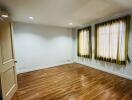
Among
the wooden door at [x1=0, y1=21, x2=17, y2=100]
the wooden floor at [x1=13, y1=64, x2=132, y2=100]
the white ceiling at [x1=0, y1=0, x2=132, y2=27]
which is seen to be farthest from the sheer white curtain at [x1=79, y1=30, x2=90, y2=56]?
the wooden door at [x1=0, y1=21, x2=17, y2=100]

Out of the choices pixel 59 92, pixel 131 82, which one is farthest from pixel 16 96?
pixel 131 82

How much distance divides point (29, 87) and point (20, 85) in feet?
1.21

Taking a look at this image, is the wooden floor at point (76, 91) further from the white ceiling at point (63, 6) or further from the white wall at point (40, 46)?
the white ceiling at point (63, 6)

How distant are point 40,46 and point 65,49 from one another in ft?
5.25

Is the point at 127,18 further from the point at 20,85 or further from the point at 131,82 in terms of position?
the point at 20,85

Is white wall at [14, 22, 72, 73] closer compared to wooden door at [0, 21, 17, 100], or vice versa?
wooden door at [0, 21, 17, 100]

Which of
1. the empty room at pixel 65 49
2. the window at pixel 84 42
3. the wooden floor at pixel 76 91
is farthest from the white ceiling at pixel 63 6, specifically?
the wooden floor at pixel 76 91

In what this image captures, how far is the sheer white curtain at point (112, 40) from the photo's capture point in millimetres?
3195

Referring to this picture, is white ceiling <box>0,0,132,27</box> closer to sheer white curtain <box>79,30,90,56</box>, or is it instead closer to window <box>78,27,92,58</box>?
window <box>78,27,92,58</box>

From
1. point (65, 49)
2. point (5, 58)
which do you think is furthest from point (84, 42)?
point (5, 58)

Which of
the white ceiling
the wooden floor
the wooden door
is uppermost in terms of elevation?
the white ceiling

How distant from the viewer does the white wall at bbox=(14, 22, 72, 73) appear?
13.3ft

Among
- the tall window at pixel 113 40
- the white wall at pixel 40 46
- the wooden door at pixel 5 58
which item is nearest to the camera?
the wooden door at pixel 5 58

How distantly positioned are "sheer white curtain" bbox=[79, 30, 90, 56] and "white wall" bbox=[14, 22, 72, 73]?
776 millimetres
